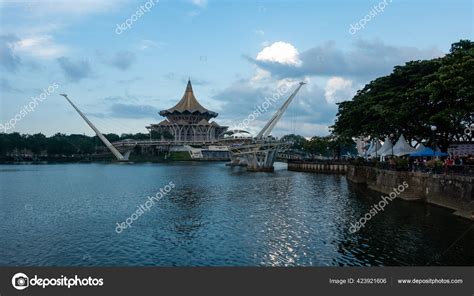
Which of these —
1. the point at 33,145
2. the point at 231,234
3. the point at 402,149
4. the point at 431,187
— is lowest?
the point at 231,234

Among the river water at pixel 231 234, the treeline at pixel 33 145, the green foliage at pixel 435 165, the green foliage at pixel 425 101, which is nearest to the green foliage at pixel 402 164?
the river water at pixel 231 234

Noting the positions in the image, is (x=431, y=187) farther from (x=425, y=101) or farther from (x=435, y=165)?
(x=425, y=101)

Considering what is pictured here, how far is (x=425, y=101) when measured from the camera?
49.8 m

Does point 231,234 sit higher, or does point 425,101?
point 425,101

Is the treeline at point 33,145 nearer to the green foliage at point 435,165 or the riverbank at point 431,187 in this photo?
the riverbank at point 431,187

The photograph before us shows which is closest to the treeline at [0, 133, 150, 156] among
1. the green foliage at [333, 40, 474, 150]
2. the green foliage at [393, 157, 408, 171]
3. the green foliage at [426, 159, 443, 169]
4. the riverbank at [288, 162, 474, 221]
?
the green foliage at [333, 40, 474, 150]

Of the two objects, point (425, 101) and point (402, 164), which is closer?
point (402, 164)

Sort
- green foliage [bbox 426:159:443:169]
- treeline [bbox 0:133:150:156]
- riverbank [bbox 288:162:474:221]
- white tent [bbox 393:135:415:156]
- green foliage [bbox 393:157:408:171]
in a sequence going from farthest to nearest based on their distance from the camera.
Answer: treeline [bbox 0:133:150:156], white tent [bbox 393:135:415:156], green foliage [bbox 393:157:408:171], green foliage [bbox 426:159:443:169], riverbank [bbox 288:162:474:221]

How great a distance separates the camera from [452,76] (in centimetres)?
4016

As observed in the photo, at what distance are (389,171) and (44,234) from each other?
3767 cm

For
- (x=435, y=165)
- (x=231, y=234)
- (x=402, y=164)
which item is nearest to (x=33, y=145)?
(x=402, y=164)

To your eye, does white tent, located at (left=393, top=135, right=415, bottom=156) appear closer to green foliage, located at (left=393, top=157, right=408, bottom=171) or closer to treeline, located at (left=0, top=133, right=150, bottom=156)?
green foliage, located at (left=393, top=157, right=408, bottom=171)

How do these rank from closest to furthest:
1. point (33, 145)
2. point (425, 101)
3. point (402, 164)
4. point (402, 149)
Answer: point (402, 164) → point (425, 101) → point (402, 149) → point (33, 145)

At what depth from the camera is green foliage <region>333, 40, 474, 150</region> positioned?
40.2 meters
